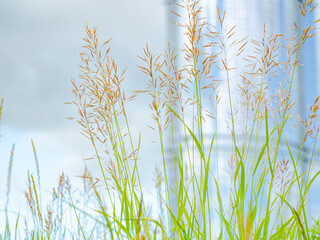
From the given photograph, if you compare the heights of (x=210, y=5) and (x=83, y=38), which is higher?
(x=210, y=5)

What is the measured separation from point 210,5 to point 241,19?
15.0 inches

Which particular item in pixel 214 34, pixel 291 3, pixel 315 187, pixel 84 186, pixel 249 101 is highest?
pixel 291 3

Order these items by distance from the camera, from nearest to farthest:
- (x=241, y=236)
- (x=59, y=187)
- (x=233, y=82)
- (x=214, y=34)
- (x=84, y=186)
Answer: (x=241, y=236) → (x=214, y=34) → (x=59, y=187) → (x=84, y=186) → (x=233, y=82)

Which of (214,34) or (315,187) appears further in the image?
(315,187)

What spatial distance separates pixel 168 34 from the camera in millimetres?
4992

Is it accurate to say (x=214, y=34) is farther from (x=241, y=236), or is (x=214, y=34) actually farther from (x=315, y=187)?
(x=315, y=187)

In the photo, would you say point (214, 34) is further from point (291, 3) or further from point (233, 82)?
point (291, 3)

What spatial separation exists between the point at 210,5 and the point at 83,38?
3.41 m

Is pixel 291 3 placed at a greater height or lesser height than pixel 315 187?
greater

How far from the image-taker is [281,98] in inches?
69.3

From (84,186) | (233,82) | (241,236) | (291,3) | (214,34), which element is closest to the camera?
(241,236)

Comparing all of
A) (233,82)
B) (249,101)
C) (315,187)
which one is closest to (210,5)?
(233,82)

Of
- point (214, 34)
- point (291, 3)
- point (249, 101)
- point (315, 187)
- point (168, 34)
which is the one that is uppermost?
point (291, 3)

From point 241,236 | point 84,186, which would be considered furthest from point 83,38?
point 84,186
